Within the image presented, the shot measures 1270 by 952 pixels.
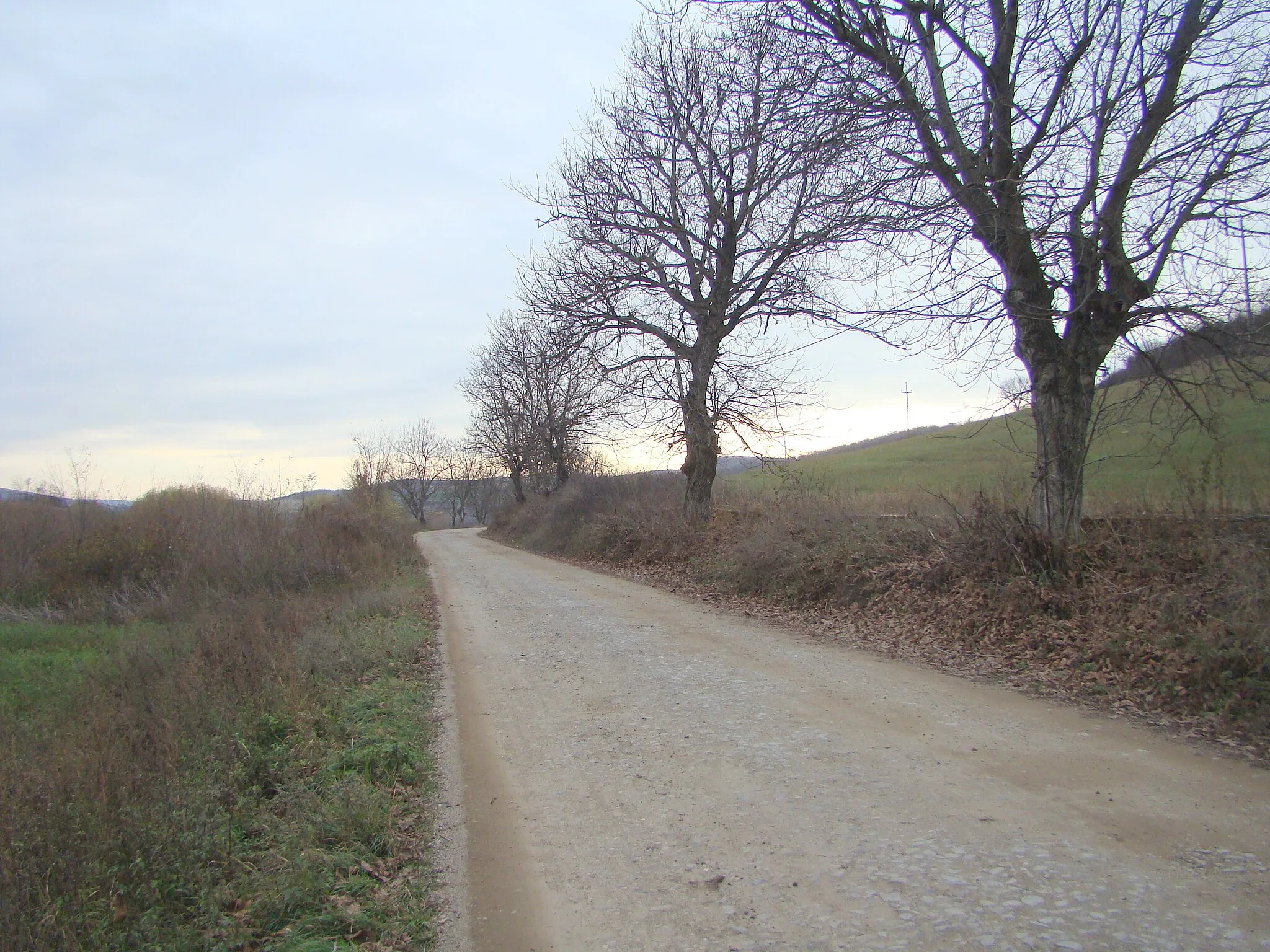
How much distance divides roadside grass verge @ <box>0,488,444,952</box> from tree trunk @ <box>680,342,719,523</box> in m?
8.76

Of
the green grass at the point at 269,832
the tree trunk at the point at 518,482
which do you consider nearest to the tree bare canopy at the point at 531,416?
the tree trunk at the point at 518,482

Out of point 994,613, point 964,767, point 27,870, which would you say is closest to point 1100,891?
point 964,767

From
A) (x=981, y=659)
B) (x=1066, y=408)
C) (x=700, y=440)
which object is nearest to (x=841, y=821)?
(x=981, y=659)

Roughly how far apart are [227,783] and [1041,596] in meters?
8.29

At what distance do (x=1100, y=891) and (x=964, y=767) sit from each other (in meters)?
1.62

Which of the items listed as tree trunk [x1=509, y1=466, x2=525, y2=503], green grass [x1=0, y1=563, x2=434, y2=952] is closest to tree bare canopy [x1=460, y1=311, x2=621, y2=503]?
tree trunk [x1=509, y1=466, x2=525, y2=503]

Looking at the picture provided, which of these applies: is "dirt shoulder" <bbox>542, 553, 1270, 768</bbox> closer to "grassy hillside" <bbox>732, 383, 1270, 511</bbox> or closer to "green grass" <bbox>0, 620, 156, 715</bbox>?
"grassy hillside" <bbox>732, 383, 1270, 511</bbox>

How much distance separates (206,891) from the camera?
13.5ft

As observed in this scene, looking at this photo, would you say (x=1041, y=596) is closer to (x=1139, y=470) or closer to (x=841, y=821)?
(x=841, y=821)

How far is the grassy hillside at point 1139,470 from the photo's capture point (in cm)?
912

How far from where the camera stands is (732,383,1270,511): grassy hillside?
→ 9.12 m

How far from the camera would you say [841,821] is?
4.48 meters

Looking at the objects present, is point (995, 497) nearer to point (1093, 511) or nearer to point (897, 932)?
point (1093, 511)

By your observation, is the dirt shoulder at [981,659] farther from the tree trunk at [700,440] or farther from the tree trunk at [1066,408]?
the tree trunk at [700,440]
